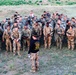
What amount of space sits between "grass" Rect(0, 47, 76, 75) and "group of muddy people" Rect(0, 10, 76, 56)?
530 mm

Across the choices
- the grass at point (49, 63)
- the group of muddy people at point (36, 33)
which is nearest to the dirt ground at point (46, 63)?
the grass at point (49, 63)

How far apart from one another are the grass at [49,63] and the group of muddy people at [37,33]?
53cm

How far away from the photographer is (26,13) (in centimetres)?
3039

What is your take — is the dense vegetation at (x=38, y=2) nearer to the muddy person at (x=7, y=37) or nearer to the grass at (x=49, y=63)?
the muddy person at (x=7, y=37)

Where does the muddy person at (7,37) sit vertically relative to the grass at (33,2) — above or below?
above

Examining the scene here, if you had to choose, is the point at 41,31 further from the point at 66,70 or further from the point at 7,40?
the point at 66,70

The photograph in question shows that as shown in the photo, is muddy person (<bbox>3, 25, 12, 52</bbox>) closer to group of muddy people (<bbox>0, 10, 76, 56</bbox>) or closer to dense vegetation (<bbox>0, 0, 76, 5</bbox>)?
group of muddy people (<bbox>0, 10, 76, 56</bbox>)

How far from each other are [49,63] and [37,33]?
297cm

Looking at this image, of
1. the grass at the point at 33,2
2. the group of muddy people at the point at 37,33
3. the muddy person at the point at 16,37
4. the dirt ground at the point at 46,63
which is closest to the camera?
the dirt ground at the point at 46,63

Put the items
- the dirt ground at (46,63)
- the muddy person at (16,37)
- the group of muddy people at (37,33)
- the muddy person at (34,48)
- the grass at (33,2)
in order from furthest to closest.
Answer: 1. the grass at (33,2)
2. the group of muddy people at (37,33)
3. the muddy person at (16,37)
4. the dirt ground at (46,63)
5. the muddy person at (34,48)

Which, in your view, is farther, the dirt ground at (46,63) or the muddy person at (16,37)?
the muddy person at (16,37)

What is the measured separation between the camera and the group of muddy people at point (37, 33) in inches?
682

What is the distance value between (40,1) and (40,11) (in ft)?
27.5

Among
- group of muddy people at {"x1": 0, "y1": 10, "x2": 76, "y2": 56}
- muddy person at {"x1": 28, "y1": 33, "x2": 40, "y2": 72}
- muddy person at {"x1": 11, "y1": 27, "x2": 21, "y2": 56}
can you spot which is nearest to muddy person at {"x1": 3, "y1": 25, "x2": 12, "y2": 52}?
group of muddy people at {"x1": 0, "y1": 10, "x2": 76, "y2": 56}
